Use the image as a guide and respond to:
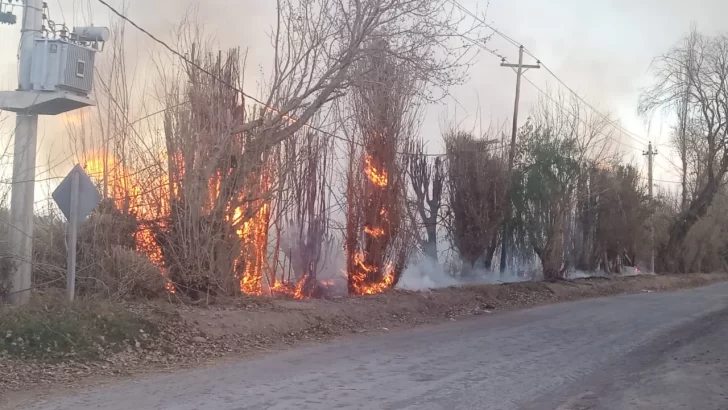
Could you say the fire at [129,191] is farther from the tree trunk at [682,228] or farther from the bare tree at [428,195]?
the tree trunk at [682,228]

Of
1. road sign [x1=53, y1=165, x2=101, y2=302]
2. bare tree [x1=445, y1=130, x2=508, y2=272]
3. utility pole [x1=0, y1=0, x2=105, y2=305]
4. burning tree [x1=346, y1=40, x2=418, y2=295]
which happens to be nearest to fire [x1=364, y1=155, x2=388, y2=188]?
burning tree [x1=346, y1=40, x2=418, y2=295]

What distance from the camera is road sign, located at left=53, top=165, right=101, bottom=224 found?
1002 cm

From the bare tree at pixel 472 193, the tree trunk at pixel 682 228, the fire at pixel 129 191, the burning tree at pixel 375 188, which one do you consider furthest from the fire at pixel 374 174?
the tree trunk at pixel 682 228

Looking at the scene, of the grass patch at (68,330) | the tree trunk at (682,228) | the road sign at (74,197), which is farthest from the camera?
the tree trunk at (682,228)

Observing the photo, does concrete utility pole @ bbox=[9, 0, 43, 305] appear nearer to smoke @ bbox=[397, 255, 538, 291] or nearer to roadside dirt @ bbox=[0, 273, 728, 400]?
roadside dirt @ bbox=[0, 273, 728, 400]

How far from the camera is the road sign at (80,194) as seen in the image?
10.0 metres

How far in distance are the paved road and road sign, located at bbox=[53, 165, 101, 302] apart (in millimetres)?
2897

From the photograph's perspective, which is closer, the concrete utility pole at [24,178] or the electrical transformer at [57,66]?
the concrete utility pole at [24,178]

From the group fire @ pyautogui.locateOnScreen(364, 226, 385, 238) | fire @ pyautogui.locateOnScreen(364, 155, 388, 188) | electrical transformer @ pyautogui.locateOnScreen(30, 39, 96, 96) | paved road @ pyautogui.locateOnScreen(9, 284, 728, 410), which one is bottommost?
paved road @ pyautogui.locateOnScreen(9, 284, 728, 410)

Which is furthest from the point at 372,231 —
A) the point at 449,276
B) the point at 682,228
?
the point at 682,228

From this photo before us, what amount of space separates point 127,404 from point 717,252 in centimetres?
4319

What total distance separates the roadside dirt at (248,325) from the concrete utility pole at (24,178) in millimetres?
→ 1724

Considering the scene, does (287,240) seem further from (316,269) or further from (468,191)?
(468,191)

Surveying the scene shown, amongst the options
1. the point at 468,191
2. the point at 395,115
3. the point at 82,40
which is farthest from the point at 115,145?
the point at 468,191
